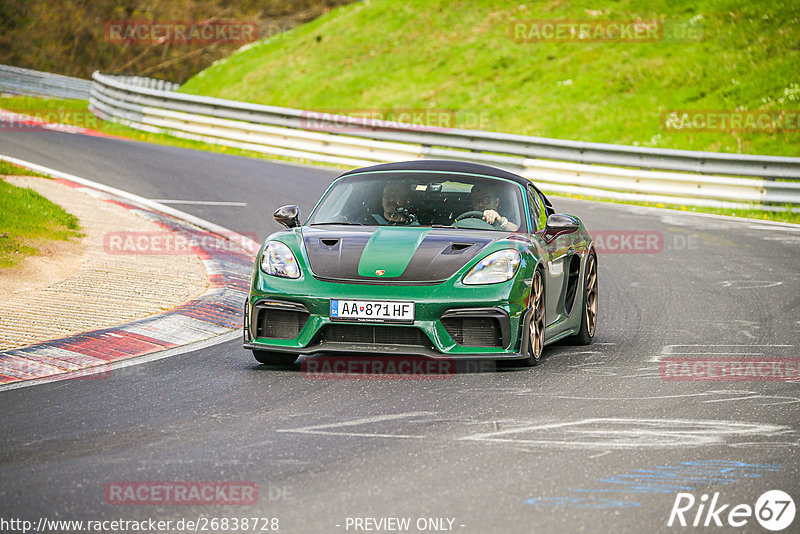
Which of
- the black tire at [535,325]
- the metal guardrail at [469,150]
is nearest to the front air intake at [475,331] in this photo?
the black tire at [535,325]

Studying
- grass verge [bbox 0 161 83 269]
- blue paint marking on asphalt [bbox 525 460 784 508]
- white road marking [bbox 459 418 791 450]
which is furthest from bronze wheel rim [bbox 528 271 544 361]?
grass verge [bbox 0 161 83 269]

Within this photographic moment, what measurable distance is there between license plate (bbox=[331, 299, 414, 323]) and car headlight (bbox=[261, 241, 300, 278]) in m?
0.45

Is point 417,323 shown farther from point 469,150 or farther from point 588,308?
point 469,150

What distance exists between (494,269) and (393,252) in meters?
0.67

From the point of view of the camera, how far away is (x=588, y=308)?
9023 millimetres

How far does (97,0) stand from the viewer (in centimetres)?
5166

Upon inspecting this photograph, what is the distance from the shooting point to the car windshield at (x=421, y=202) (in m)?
8.26

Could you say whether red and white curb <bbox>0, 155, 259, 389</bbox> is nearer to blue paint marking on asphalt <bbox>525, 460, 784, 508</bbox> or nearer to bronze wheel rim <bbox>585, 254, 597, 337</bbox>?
bronze wheel rim <bbox>585, 254, 597, 337</bbox>

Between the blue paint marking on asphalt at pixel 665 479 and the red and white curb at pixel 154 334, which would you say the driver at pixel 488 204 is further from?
the blue paint marking on asphalt at pixel 665 479

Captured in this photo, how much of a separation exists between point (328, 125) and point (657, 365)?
1663 cm

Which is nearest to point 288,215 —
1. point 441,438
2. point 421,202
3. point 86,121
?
point 421,202

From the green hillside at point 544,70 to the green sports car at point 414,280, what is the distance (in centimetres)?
1667

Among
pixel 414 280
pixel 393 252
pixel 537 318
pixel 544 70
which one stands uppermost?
pixel 544 70

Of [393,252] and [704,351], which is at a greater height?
[393,252]
